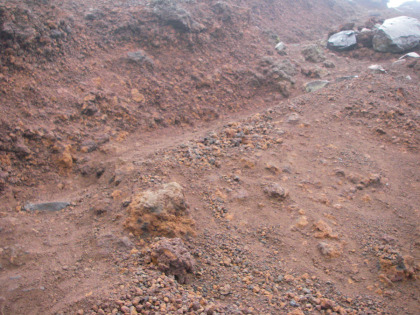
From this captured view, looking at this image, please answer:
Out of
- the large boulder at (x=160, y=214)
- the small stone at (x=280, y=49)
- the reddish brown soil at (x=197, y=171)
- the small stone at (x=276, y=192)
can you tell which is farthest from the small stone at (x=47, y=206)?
the small stone at (x=280, y=49)

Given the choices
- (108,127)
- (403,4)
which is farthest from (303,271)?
(403,4)

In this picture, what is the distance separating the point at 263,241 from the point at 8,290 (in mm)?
2525

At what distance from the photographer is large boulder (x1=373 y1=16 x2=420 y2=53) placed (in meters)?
9.09

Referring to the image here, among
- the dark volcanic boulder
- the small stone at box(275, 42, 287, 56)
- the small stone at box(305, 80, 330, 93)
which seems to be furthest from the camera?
the dark volcanic boulder

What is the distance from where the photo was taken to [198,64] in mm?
6945

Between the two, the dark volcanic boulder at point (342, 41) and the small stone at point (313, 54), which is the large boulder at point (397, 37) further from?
the small stone at point (313, 54)

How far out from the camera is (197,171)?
4.09 metres

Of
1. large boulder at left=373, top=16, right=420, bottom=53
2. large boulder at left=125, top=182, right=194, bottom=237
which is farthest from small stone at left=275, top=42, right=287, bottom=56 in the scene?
large boulder at left=125, top=182, right=194, bottom=237

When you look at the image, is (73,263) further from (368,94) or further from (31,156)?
(368,94)

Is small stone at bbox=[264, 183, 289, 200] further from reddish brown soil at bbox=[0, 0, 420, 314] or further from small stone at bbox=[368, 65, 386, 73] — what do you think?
small stone at bbox=[368, 65, 386, 73]

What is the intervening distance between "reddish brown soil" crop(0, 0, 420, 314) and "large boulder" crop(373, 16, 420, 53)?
6.42 feet

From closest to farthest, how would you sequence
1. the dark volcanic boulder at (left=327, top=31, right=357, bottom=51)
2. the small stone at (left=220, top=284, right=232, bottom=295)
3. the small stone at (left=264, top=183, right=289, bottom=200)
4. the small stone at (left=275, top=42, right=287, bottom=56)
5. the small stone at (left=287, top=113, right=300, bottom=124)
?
1. the small stone at (left=220, top=284, right=232, bottom=295)
2. the small stone at (left=264, top=183, right=289, bottom=200)
3. the small stone at (left=287, top=113, right=300, bottom=124)
4. the small stone at (left=275, top=42, right=287, bottom=56)
5. the dark volcanic boulder at (left=327, top=31, right=357, bottom=51)

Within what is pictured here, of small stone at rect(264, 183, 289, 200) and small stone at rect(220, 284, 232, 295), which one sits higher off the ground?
small stone at rect(264, 183, 289, 200)

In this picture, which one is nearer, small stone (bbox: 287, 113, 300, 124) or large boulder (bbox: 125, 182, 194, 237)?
large boulder (bbox: 125, 182, 194, 237)
